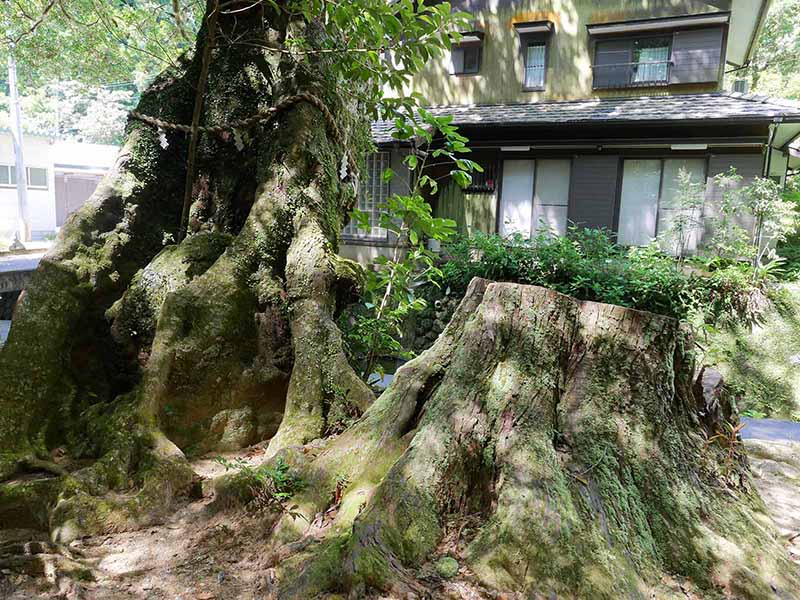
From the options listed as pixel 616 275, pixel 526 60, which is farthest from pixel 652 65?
pixel 616 275

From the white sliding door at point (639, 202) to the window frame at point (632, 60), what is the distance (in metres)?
2.01

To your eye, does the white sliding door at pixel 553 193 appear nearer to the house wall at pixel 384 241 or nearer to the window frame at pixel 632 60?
the window frame at pixel 632 60

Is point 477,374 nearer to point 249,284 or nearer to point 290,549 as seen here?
point 290,549

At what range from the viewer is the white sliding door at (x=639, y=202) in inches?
488

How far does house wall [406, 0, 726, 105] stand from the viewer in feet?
42.6

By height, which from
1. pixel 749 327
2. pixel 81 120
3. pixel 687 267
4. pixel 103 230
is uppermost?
pixel 81 120

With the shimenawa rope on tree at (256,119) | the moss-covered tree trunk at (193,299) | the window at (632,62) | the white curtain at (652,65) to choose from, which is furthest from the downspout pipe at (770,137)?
the shimenawa rope on tree at (256,119)

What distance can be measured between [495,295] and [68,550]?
2.28 m

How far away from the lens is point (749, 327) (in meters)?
9.30

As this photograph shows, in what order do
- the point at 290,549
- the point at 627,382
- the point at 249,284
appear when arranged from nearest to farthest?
the point at 290,549
the point at 627,382
the point at 249,284

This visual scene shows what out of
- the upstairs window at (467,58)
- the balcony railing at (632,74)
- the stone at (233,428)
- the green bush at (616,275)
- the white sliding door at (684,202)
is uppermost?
the upstairs window at (467,58)

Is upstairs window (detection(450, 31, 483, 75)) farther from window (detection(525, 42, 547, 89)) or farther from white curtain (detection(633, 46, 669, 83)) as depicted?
white curtain (detection(633, 46, 669, 83))

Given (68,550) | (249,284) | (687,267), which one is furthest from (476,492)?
(687,267)


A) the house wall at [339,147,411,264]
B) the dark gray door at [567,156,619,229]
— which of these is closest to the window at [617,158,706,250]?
the dark gray door at [567,156,619,229]
